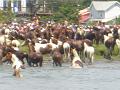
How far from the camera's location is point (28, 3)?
→ 90562 millimetres

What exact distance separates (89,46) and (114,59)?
2.83m

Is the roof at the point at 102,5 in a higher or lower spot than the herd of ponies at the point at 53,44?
higher

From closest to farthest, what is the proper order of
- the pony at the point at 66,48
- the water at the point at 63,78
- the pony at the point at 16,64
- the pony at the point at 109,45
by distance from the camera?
the water at the point at 63,78 → the pony at the point at 16,64 → the pony at the point at 66,48 → the pony at the point at 109,45

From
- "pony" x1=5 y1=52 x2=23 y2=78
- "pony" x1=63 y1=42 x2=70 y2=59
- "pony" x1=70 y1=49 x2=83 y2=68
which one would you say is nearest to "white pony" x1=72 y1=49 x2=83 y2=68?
"pony" x1=70 y1=49 x2=83 y2=68

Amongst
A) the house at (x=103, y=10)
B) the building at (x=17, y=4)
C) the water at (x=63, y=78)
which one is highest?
the building at (x=17, y=4)

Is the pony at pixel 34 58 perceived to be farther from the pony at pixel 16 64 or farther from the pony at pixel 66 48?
the pony at pixel 16 64

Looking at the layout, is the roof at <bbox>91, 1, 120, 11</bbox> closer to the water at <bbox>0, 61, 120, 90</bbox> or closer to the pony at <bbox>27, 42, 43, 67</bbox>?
the water at <bbox>0, 61, 120, 90</bbox>

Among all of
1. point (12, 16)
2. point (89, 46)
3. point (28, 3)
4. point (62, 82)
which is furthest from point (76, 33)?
point (28, 3)

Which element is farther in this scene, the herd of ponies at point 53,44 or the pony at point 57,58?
the pony at point 57,58

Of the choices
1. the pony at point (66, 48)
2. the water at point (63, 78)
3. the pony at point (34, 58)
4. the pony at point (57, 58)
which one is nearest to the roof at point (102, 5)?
the pony at point (66, 48)

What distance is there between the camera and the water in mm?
29016

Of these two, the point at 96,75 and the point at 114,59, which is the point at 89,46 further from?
the point at 96,75

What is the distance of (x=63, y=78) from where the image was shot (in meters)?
32.1

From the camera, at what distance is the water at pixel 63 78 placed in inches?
1142
